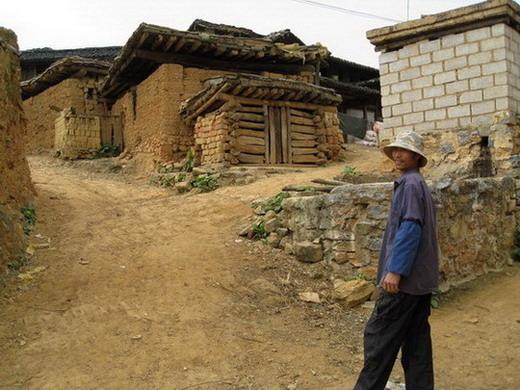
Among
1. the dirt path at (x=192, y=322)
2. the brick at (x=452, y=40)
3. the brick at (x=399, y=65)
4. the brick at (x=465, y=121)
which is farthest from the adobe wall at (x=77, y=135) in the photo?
the brick at (x=465, y=121)

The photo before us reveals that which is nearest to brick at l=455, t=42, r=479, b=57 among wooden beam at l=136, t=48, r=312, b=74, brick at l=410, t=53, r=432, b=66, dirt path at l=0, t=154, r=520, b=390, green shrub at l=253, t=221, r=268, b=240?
brick at l=410, t=53, r=432, b=66

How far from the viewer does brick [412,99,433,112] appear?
301 inches

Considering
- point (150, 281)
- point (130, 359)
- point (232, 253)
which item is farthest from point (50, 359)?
point (232, 253)

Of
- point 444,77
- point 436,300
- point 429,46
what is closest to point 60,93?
point 429,46

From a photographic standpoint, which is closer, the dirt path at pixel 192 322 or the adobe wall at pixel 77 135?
the dirt path at pixel 192 322

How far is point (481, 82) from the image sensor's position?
7.21 meters

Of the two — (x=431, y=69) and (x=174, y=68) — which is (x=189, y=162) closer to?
(x=174, y=68)

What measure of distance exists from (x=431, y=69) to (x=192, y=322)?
5.70 meters

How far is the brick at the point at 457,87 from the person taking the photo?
24.0 ft

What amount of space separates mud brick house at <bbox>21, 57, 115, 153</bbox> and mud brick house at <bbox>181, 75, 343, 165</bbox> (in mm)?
6014

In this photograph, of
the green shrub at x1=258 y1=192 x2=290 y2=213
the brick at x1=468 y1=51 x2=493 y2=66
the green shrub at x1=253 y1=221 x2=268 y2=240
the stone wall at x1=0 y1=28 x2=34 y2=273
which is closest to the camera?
the stone wall at x1=0 y1=28 x2=34 y2=273

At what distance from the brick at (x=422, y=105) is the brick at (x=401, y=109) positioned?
8 cm

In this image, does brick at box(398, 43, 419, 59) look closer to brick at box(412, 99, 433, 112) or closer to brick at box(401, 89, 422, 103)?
brick at box(401, 89, 422, 103)

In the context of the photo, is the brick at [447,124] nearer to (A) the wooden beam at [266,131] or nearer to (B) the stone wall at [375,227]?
(B) the stone wall at [375,227]
